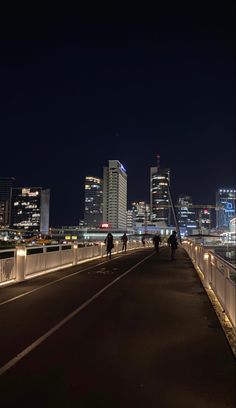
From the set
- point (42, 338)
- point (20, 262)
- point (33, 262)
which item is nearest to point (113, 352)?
point (42, 338)

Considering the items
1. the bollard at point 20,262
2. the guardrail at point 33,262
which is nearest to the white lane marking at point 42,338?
the guardrail at point 33,262

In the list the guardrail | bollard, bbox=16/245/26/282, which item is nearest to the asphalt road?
the guardrail

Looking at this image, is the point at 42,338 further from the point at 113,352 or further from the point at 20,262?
the point at 20,262

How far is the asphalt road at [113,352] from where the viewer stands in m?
5.25

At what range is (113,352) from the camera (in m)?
7.11

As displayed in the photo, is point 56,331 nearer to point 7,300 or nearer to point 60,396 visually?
point 60,396

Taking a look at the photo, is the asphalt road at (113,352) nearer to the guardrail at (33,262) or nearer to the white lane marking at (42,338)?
the white lane marking at (42,338)

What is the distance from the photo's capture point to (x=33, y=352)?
277 inches

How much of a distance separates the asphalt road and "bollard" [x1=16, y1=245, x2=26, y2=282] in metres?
3.96

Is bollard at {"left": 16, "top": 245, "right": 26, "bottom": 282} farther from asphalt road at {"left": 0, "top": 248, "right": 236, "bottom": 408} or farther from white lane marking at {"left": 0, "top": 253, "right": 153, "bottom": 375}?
white lane marking at {"left": 0, "top": 253, "right": 153, "bottom": 375}

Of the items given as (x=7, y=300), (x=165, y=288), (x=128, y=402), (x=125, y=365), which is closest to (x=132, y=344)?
(x=125, y=365)

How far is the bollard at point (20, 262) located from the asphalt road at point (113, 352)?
13.0 ft

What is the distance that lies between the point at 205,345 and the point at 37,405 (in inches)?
142

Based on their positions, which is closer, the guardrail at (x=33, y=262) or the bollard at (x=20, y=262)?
the guardrail at (x=33, y=262)
